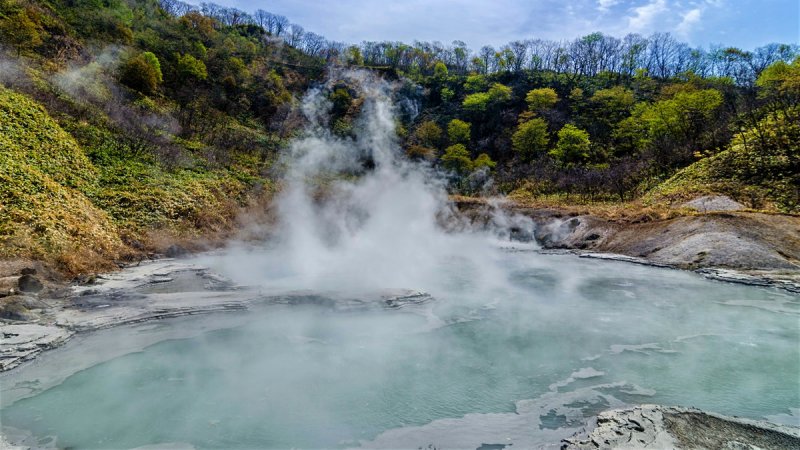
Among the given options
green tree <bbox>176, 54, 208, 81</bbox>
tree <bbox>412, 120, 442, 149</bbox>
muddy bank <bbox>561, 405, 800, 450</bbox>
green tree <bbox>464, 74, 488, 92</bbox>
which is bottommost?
muddy bank <bbox>561, 405, 800, 450</bbox>

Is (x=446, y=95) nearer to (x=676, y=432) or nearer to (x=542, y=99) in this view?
(x=542, y=99)

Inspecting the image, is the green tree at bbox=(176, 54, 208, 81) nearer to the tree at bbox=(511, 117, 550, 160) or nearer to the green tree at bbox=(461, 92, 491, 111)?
the green tree at bbox=(461, 92, 491, 111)

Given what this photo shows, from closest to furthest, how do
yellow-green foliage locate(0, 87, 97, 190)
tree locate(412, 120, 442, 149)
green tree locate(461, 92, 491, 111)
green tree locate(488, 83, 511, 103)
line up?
yellow-green foliage locate(0, 87, 97, 190) < tree locate(412, 120, 442, 149) < green tree locate(461, 92, 491, 111) < green tree locate(488, 83, 511, 103)

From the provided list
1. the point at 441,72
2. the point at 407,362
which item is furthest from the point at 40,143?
the point at 441,72

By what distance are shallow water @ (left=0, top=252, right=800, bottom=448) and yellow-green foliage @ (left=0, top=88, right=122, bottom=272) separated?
24.4ft

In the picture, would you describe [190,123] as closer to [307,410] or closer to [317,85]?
[317,85]

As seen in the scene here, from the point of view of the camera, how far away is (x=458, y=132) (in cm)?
5981

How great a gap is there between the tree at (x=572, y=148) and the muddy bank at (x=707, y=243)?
79.8 ft

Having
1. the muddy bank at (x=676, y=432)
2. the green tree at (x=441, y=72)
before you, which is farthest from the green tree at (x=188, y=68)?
the muddy bank at (x=676, y=432)

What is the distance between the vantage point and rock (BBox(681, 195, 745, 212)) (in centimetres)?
2334

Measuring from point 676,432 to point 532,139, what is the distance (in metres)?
51.6

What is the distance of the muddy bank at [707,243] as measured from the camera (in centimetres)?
1714

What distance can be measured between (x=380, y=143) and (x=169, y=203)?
39868mm

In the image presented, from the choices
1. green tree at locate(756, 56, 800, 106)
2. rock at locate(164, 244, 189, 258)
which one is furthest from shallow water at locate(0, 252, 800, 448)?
green tree at locate(756, 56, 800, 106)
